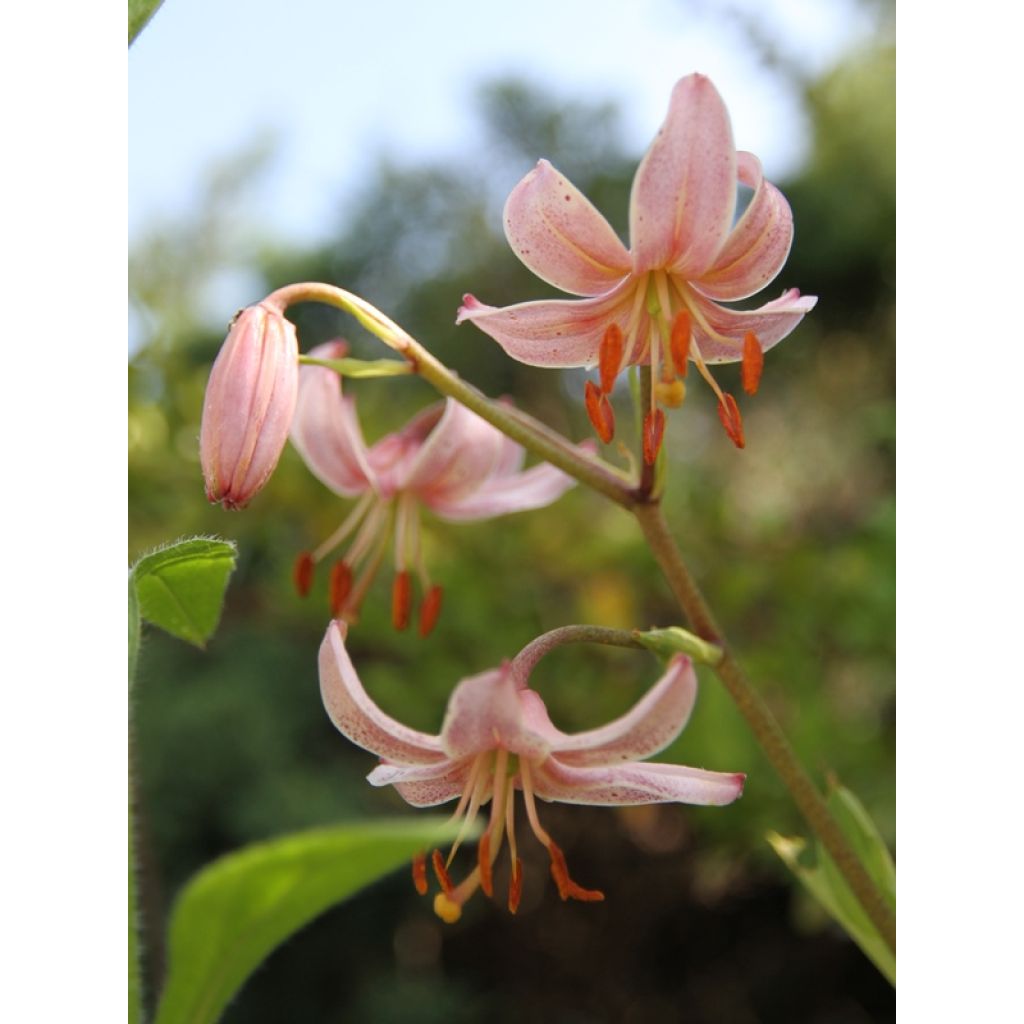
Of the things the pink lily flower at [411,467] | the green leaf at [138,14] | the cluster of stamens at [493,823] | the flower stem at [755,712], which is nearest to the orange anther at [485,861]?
the cluster of stamens at [493,823]

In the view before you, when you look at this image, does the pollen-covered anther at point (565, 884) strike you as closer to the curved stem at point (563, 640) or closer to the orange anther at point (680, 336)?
the curved stem at point (563, 640)

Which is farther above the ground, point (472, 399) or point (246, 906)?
point (472, 399)

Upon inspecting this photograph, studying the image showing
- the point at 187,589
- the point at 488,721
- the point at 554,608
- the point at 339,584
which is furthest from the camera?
the point at 554,608

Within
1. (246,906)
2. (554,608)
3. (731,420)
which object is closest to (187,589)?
(246,906)

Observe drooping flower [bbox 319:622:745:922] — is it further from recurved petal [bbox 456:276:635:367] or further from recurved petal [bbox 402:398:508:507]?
recurved petal [bbox 402:398:508:507]

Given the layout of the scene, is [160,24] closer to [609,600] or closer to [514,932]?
[609,600]

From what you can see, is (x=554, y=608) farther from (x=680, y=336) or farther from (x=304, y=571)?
(x=680, y=336)
